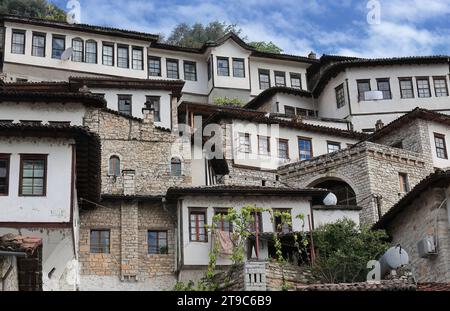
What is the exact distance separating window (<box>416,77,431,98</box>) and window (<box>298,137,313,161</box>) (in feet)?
40.6

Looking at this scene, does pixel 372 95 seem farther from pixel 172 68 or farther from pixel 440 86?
pixel 172 68

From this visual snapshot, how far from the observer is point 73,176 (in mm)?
28688

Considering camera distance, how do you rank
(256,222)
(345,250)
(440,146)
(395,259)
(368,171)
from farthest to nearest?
(440,146) → (368,171) → (256,222) → (345,250) → (395,259)

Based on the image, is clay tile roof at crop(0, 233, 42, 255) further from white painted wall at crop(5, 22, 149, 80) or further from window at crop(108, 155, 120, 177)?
white painted wall at crop(5, 22, 149, 80)

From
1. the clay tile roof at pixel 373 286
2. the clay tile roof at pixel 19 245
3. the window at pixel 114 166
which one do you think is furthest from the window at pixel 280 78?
the clay tile roof at pixel 19 245

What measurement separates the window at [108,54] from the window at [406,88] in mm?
17941

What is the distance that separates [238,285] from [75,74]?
3301 centimetres

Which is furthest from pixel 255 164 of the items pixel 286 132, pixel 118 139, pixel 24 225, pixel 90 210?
pixel 24 225

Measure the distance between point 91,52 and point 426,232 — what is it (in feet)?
100

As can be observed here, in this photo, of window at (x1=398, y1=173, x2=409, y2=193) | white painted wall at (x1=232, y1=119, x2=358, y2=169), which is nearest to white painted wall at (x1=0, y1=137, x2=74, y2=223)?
white painted wall at (x1=232, y1=119, x2=358, y2=169)

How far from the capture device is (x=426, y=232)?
102 feet

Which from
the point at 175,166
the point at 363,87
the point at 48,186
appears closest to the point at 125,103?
the point at 175,166

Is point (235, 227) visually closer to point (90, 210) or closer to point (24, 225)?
point (90, 210)

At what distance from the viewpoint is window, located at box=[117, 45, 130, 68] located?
185 ft
